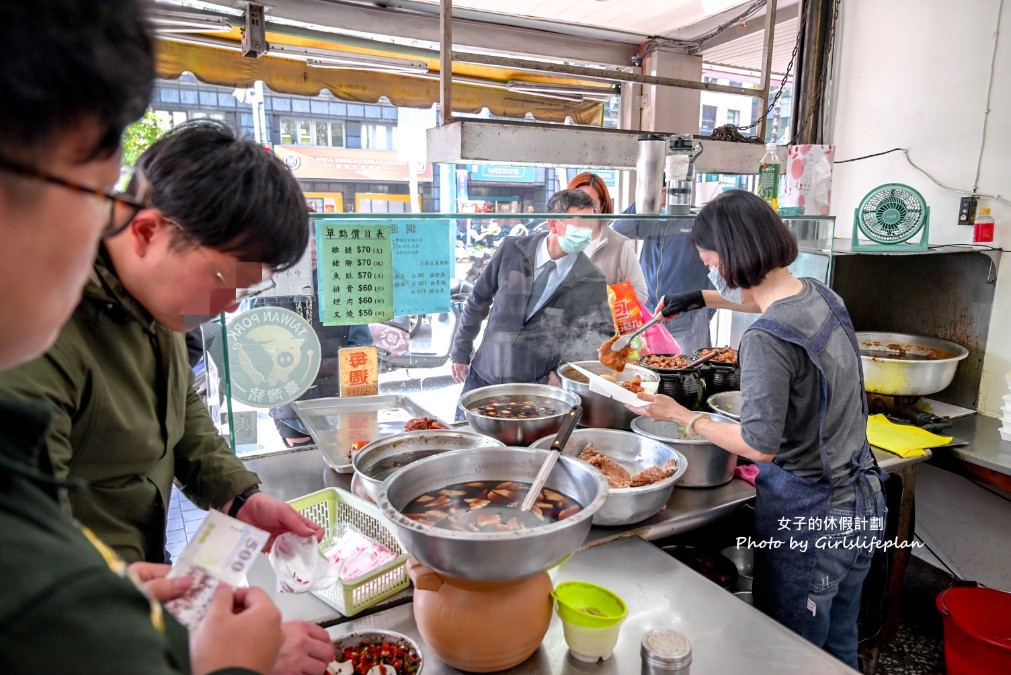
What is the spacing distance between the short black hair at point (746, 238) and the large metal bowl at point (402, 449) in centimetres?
104

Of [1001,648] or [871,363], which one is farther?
[871,363]

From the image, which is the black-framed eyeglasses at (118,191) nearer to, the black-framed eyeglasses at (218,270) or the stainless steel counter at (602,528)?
the black-framed eyeglasses at (218,270)

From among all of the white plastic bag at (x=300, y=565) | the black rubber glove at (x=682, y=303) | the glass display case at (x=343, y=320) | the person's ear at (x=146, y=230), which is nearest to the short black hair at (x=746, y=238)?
the glass display case at (x=343, y=320)

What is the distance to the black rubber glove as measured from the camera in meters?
2.92

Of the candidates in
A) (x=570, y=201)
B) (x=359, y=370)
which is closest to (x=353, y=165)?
(x=570, y=201)

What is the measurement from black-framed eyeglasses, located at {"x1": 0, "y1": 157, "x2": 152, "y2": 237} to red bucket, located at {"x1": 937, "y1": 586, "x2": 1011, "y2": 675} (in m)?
3.56

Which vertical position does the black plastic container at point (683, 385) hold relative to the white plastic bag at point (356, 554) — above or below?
above

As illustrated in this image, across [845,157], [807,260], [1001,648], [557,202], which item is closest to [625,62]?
[845,157]

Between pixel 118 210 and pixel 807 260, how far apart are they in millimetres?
3307

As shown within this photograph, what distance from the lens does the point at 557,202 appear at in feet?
11.9

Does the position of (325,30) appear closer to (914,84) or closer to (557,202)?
(557,202)

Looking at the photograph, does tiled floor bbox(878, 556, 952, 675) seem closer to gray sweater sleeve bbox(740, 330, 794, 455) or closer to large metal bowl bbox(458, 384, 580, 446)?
gray sweater sleeve bbox(740, 330, 794, 455)

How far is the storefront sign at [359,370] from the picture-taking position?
2.46 m

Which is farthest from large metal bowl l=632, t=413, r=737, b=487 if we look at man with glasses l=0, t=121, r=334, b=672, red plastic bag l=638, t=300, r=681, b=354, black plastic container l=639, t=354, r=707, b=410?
man with glasses l=0, t=121, r=334, b=672
